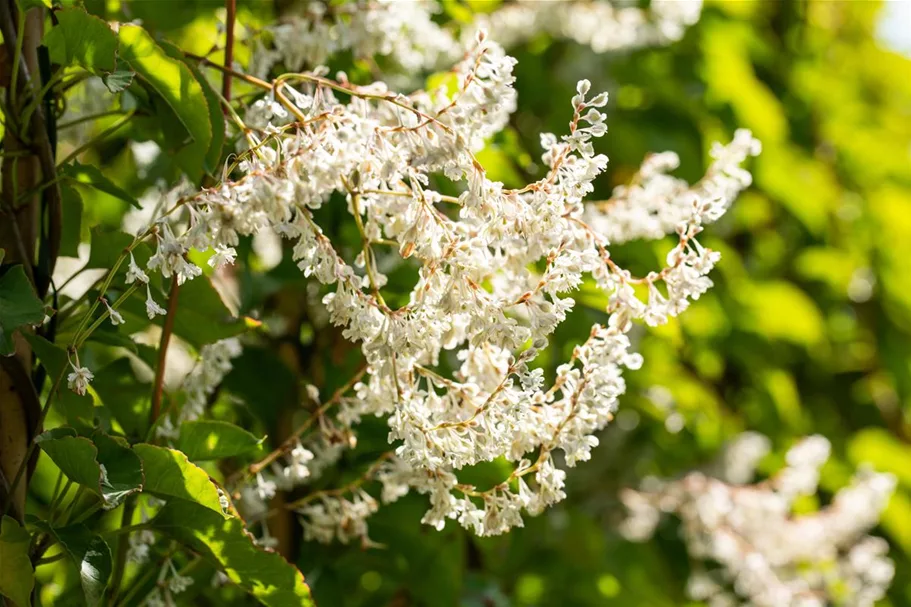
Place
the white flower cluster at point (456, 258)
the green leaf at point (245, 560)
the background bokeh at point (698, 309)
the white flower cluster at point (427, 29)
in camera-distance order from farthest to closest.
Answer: the background bokeh at point (698, 309) < the white flower cluster at point (427, 29) < the green leaf at point (245, 560) < the white flower cluster at point (456, 258)

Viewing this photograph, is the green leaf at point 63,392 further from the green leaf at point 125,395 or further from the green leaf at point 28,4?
the green leaf at point 28,4

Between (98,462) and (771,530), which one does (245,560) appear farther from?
(771,530)

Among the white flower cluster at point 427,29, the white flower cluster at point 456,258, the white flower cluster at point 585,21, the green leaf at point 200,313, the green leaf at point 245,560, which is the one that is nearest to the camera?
the white flower cluster at point 456,258

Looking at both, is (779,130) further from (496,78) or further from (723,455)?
(496,78)

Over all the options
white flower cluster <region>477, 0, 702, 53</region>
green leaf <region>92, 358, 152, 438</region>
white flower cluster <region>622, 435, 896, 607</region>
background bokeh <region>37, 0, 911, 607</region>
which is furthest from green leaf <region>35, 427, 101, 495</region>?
white flower cluster <region>622, 435, 896, 607</region>

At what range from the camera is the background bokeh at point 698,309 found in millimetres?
1159

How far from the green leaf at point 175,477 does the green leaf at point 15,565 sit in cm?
9

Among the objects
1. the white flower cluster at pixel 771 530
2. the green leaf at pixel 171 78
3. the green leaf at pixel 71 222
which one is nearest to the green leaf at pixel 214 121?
the green leaf at pixel 171 78

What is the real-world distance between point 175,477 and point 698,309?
1250mm

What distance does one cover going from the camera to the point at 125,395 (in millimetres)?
928

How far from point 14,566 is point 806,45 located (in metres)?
2.36

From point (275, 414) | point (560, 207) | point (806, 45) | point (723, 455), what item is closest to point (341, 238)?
point (275, 414)

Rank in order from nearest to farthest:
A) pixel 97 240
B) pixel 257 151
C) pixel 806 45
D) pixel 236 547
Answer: pixel 257 151 → pixel 236 547 → pixel 97 240 → pixel 806 45

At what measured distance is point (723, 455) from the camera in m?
2.04
